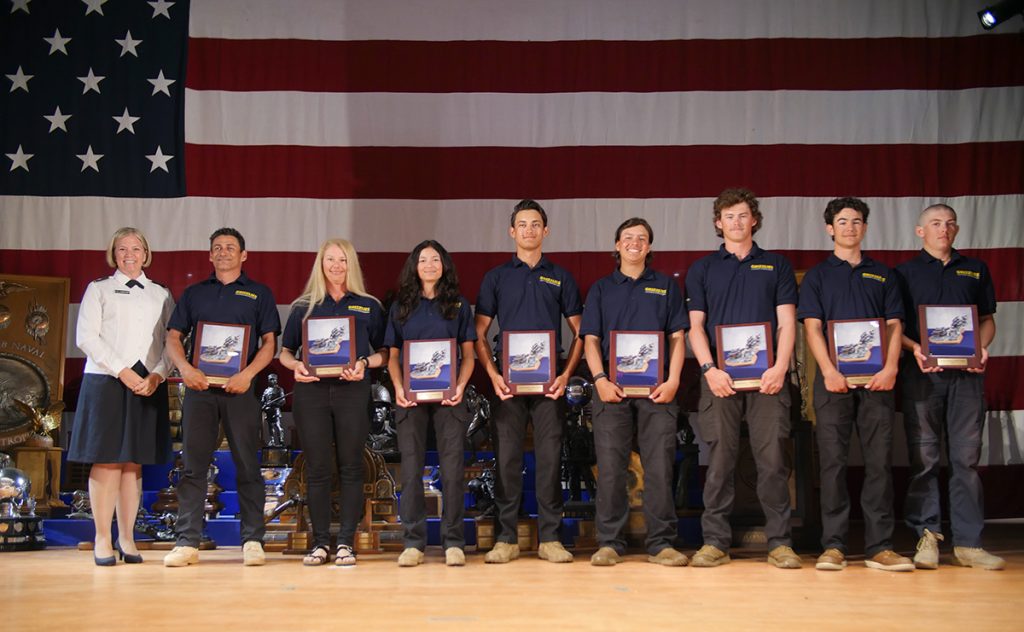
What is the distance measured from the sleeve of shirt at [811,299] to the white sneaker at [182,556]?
10.2 feet

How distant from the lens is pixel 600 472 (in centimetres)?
489

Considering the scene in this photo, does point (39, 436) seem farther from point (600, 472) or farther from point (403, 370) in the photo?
point (600, 472)

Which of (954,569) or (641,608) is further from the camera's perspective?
(954,569)

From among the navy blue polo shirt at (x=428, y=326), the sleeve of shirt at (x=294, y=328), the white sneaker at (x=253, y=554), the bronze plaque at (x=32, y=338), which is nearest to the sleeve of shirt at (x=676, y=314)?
the navy blue polo shirt at (x=428, y=326)

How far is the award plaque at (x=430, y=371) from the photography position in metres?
4.84

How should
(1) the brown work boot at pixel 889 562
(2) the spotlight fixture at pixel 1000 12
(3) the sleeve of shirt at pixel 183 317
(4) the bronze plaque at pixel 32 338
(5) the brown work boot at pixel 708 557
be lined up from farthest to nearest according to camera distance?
1. (4) the bronze plaque at pixel 32 338
2. (2) the spotlight fixture at pixel 1000 12
3. (3) the sleeve of shirt at pixel 183 317
4. (5) the brown work boot at pixel 708 557
5. (1) the brown work boot at pixel 889 562

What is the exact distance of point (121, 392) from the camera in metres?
4.97

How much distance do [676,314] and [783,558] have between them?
4.06ft

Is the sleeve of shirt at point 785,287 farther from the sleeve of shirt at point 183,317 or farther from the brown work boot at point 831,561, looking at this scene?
the sleeve of shirt at point 183,317

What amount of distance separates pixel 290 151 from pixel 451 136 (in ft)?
3.63

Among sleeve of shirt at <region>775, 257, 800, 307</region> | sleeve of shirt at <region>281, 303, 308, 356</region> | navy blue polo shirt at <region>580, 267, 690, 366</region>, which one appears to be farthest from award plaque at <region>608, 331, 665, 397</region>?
sleeve of shirt at <region>281, 303, 308, 356</region>

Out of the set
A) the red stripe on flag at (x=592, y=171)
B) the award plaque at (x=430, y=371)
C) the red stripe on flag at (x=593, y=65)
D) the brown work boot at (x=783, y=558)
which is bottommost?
the brown work boot at (x=783, y=558)

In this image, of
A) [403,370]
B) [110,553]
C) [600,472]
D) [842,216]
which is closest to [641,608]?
[600,472]

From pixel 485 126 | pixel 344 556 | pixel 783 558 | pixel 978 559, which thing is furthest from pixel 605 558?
pixel 485 126
